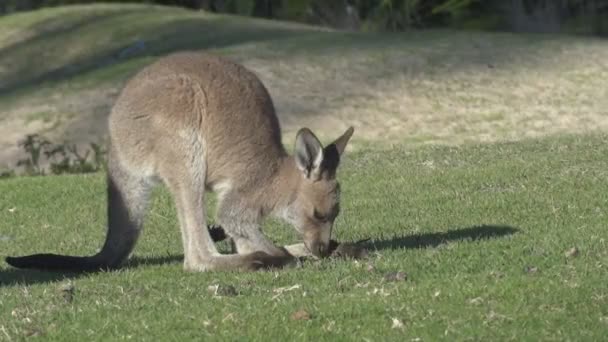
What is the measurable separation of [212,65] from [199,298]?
5.65 ft

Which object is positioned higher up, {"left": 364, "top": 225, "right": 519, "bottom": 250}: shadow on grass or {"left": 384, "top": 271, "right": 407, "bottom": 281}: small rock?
{"left": 384, "top": 271, "right": 407, "bottom": 281}: small rock

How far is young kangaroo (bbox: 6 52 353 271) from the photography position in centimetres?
776

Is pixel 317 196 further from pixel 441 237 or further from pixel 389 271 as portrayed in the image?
pixel 441 237

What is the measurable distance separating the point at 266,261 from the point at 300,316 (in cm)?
149

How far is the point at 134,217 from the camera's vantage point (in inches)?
320

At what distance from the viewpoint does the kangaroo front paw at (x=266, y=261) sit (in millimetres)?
7660

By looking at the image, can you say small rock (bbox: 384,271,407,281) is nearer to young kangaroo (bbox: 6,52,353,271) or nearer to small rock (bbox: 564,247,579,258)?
young kangaroo (bbox: 6,52,353,271)

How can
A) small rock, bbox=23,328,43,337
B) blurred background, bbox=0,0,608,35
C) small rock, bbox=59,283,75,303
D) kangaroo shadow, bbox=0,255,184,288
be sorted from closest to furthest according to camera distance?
small rock, bbox=23,328,43,337
small rock, bbox=59,283,75,303
kangaroo shadow, bbox=0,255,184,288
blurred background, bbox=0,0,608,35

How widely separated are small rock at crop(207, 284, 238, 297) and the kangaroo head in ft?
2.79

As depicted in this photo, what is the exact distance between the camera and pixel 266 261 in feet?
25.2

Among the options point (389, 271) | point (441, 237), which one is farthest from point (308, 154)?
point (441, 237)

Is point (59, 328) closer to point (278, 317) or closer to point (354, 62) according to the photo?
point (278, 317)

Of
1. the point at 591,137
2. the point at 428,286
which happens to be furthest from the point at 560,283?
the point at 591,137

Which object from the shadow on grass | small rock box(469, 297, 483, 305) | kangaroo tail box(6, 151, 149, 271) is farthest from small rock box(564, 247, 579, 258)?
kangaroo tail box(6, 151, 149, 271)
